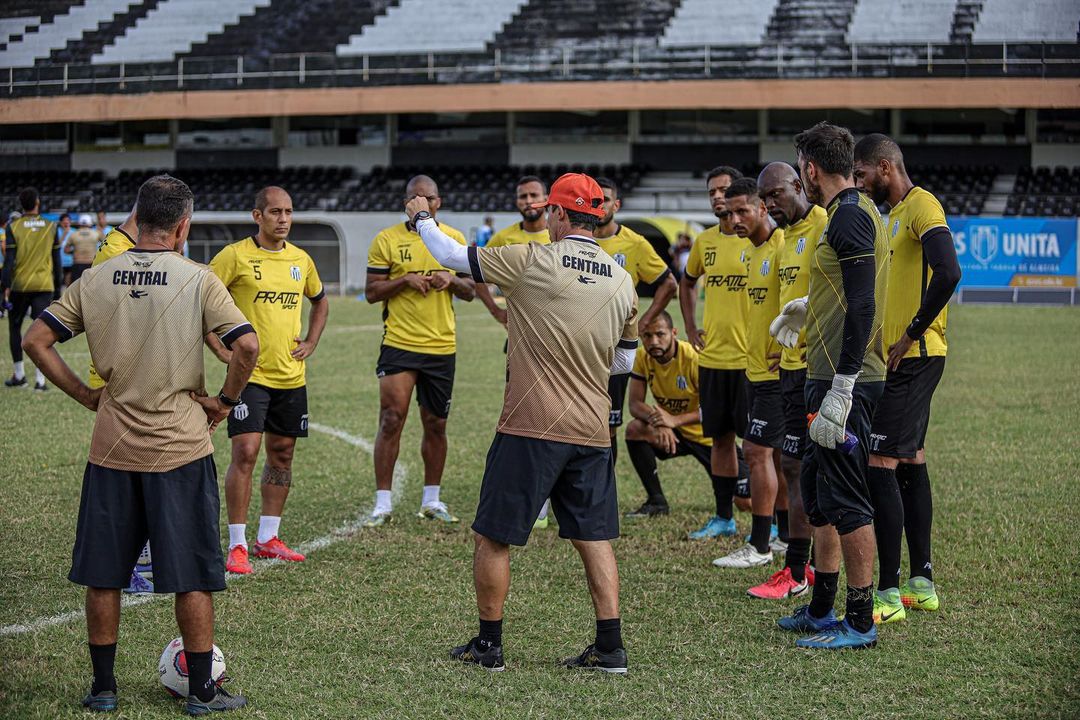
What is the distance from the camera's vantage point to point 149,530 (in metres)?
4.68

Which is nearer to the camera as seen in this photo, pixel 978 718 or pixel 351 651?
pixel 978 718

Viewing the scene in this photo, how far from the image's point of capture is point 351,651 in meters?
5.47

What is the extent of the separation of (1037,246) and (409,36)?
24.2 m

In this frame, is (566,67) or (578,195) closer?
(578,195)

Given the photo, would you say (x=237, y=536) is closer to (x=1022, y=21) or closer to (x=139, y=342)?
(x=139, y=342)

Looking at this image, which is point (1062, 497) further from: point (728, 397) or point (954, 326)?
point (954, 326)

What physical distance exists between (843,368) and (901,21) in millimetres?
36785

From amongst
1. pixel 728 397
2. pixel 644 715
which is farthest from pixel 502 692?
pixel 728 397

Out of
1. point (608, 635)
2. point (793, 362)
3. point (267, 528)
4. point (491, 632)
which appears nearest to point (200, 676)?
point (491, 632)

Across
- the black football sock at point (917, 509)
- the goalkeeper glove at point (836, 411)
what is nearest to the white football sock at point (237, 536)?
the goalkeeper glove at point (836, 411)

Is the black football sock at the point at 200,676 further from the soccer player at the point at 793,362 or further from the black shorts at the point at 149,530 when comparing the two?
the soccer player at the point at 793,362

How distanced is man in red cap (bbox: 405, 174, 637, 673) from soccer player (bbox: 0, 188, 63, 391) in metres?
10.9

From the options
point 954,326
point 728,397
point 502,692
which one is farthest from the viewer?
point 954,326

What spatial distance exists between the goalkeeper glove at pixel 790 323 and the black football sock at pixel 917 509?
3.19 feet
